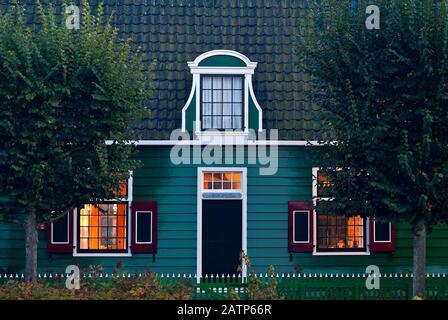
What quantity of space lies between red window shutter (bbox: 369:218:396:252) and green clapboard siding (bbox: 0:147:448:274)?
259 millimetres

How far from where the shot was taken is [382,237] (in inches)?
800

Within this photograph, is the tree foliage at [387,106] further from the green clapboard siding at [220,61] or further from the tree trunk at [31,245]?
the tree trunk at [31,245]

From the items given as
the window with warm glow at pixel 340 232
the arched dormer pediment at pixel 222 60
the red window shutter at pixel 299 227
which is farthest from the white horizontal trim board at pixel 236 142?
the arched dormer pediment at pixel 222 60

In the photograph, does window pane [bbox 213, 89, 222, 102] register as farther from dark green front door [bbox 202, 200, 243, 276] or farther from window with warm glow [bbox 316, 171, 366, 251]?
window with warm glow [bbox 316, 171, 366, 251]

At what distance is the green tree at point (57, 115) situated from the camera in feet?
55.5

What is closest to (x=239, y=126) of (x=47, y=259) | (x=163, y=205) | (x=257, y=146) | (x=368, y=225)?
(x=257, y=146)

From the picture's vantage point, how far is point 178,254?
66.5 ft

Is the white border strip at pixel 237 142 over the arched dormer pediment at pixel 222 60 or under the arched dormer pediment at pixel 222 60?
under

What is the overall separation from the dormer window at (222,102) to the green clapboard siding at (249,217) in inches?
38.3

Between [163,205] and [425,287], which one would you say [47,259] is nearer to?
[163,205]

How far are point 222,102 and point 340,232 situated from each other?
4058 mm

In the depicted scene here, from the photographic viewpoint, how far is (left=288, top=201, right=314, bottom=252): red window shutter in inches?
794

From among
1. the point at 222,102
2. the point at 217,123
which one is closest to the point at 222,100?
the point at 222,102

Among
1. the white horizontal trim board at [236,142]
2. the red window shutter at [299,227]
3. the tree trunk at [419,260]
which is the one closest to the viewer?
the tree trunk at [419,260]
